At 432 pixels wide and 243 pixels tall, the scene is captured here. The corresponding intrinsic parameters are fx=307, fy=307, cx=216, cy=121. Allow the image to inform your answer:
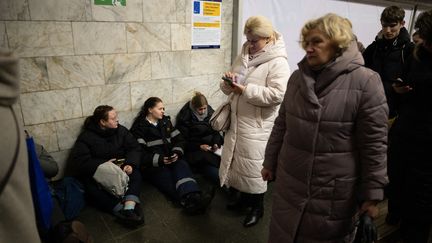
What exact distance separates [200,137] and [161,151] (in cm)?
54

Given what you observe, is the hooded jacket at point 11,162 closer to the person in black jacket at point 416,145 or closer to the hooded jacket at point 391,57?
the person in black jacket at point 416,145

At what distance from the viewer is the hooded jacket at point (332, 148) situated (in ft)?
5.04

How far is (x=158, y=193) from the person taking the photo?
3.38 metres

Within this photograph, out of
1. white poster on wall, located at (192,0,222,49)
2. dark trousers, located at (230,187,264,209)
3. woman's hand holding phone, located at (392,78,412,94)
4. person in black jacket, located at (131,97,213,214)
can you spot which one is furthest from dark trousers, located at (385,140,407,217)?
white poster on wall, located at (192,0,222,49)

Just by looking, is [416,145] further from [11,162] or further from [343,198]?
[11,162]

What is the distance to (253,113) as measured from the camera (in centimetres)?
258

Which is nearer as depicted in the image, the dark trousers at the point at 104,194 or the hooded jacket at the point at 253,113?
the hooded jacket at the point at 253,113

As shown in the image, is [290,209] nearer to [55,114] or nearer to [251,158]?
[251,158]

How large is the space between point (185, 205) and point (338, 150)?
5.92 ft

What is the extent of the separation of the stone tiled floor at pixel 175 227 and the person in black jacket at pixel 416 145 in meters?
1.15

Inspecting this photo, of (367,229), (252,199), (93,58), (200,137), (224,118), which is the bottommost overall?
(252,199)

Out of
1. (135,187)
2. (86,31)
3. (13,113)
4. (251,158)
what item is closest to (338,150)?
(251,158)

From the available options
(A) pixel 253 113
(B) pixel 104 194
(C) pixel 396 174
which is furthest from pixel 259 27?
(B) pixel 104 194

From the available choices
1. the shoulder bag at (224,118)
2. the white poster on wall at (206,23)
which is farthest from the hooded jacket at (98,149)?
the white poster on wall at (206,23)
